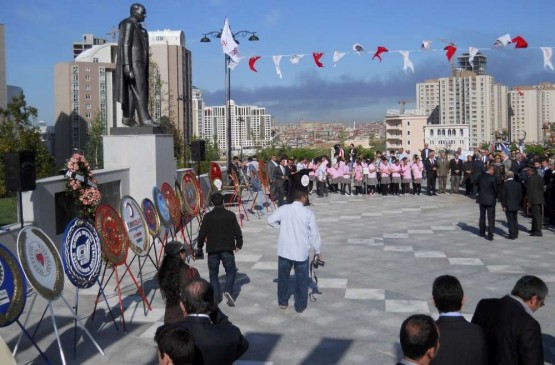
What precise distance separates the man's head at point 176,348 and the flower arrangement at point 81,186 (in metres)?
7.83

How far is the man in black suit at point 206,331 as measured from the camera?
147 inches

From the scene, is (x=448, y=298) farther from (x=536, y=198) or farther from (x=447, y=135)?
(x=447, y=135)

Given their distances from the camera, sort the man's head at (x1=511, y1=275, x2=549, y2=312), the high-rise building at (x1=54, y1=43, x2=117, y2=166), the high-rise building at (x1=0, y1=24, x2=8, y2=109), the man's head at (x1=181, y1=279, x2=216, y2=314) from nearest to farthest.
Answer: the man's head at (x1=181, y1=279, x2=216, y2=314)
the man's head at (x1=511, y1=275, x2=549, y2=312)
the high-rise building at (x1=0, y1=24, x2=8, y2=109)
the high-rise building at (x1=54, y1=43, x2=117, y2=166)

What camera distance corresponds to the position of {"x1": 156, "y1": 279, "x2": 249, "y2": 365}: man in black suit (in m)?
3.74

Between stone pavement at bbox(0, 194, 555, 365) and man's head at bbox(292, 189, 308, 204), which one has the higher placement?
man's head at bbox(292, 189, 308, 204)

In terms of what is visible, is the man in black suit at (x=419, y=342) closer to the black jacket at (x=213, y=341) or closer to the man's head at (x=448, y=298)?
the man's head at (x=448, y=298)

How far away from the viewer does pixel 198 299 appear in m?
3.97

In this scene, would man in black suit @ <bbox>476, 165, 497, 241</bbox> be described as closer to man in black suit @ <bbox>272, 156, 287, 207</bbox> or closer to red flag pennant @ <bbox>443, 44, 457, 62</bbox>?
man in black suit @ <bbox>272, 156, 287, 207</bbox>

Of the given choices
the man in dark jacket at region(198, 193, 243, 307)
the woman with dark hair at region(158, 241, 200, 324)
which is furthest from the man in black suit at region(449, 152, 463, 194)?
the woman with dark hair at region(158, 241, 200, 324)

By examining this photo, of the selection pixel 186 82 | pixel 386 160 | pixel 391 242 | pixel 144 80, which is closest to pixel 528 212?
pixel 391 242

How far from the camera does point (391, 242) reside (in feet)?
44.8

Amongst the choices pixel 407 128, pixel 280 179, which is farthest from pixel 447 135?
pixel 280 179

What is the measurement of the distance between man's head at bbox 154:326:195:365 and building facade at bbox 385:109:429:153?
469ft

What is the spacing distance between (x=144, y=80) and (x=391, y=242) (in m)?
6.56
